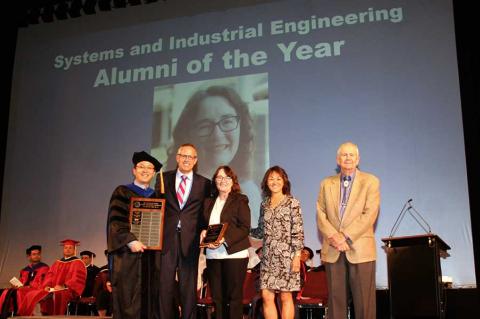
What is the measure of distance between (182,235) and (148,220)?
30 centimetres

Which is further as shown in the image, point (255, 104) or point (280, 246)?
point (255, 104)

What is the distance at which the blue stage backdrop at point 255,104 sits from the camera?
6129 mm

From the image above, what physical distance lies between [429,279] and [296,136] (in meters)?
2.34

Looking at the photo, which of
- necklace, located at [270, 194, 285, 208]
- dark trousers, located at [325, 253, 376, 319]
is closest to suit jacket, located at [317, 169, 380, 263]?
dark trousers, located at [325, 253, 376, 319]

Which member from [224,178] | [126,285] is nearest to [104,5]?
Result: [224,178]

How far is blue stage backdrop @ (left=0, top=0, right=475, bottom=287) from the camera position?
613cm

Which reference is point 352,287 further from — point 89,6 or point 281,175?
point 89,6

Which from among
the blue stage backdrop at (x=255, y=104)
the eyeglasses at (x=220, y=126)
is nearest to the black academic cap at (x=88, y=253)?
the blue stage backdrop at (x=255, y=104)

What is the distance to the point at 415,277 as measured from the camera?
17.0 feet

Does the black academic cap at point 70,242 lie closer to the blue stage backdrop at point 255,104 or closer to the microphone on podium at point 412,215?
the blue stage backdrop at point 255,104

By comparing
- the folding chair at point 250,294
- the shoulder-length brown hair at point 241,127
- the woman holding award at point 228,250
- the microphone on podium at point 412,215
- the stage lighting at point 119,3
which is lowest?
the folding chair at point 250,294

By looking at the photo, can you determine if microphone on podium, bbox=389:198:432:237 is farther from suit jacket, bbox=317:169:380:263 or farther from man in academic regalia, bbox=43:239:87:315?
man in academic regalia, bbox=43:239:87:315

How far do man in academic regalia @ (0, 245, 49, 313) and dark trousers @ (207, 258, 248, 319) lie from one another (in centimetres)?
366

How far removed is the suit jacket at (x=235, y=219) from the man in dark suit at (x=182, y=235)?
13 cm
